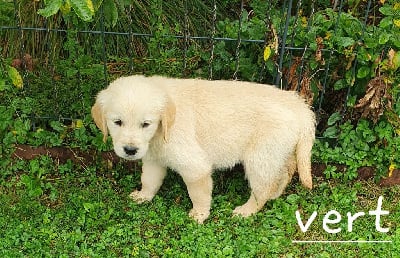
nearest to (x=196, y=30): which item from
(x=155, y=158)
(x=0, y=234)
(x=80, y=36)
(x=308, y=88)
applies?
(x=80, y=36)

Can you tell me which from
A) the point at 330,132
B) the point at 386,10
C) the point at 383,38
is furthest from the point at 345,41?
the point at 330,132

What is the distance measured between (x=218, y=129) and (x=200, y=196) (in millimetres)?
545

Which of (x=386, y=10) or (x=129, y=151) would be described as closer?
(x=129, y=151)

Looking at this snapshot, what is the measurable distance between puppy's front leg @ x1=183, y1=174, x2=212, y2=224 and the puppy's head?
49 cm

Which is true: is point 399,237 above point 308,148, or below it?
Result: below

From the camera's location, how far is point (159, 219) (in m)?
4.51

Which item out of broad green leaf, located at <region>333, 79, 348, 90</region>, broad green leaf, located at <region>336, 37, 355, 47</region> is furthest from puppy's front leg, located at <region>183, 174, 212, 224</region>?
broad green leaf, located at <region>336, 37, 355, 47</region>

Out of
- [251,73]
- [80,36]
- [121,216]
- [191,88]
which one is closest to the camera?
[191,88]

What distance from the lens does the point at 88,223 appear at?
4430mm

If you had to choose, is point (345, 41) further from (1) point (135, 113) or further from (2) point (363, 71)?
(1) point (135, 113)

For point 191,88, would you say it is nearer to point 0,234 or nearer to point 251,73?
point 251,73

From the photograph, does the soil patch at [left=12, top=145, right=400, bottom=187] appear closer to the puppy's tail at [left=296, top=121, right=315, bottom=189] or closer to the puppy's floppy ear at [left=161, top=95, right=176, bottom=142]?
the puppy's tail at [left=296, top=121, right=315, bottom=189]

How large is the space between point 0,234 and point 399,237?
2.85 meters

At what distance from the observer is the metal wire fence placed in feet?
15.3
